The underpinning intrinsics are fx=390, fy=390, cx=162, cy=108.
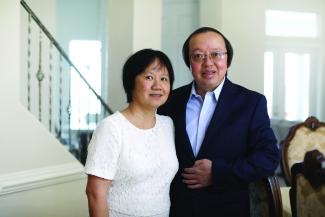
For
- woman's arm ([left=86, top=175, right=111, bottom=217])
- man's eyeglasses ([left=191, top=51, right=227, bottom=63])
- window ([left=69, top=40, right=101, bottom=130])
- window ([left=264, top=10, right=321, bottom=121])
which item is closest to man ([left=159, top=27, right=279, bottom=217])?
man's eyeglasses ([left=191, top=51, right=227, bottom=63])

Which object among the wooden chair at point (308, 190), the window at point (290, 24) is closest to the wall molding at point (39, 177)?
the wooden chair at point (308, 190)

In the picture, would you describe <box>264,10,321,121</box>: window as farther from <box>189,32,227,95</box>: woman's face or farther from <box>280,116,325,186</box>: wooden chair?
<box>189,32,227,95</box>: woman's face

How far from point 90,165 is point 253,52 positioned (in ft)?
14.1

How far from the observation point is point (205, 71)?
158 centimetres

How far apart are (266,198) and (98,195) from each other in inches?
29.9

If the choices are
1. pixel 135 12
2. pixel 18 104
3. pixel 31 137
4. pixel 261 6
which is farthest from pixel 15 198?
pixel 261 6

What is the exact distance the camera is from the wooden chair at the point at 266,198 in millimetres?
1649

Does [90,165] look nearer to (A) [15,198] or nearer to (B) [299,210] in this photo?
(B) [299,210]

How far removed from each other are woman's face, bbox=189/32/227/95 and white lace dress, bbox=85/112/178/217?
319 mm

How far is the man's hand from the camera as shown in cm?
146

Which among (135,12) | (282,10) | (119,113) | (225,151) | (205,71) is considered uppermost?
(282,10)

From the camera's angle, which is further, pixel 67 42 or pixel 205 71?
pixel 67 42

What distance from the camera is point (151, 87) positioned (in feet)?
4.93

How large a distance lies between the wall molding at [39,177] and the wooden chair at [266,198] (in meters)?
1.47
